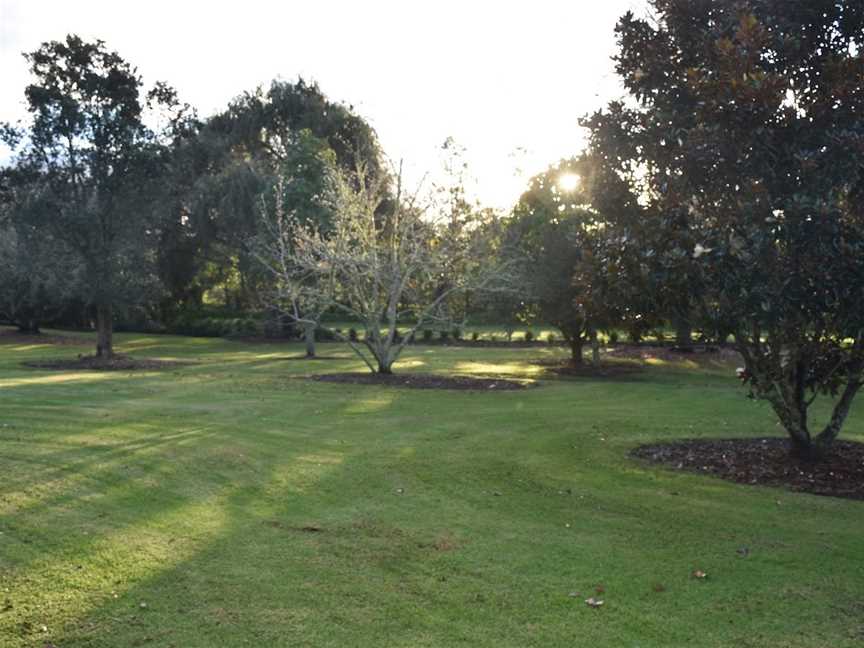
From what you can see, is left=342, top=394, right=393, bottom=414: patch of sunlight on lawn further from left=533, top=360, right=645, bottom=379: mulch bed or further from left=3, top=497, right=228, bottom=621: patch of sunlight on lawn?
left=533, top=360, right=645, bottom=379: mulch bed

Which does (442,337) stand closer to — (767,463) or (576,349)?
(576,349)

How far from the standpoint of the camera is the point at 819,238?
25.1 feet

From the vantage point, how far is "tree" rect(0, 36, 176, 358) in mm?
27250

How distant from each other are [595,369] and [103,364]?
59.3ft

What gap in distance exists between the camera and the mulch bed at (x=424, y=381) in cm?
2150

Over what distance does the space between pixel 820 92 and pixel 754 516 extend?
16.6 ft


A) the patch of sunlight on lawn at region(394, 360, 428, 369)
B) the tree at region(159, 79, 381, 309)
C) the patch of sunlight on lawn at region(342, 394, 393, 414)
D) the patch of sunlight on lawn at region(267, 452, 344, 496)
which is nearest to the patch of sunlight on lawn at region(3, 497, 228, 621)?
the patch of sunlight on lawn at region(267, 452, 344, 496)

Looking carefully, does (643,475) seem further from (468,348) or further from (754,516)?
(468,348)

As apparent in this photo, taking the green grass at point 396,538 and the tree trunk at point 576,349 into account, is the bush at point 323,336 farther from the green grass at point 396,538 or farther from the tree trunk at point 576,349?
the green grass at point 396,538

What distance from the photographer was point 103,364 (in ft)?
89.8

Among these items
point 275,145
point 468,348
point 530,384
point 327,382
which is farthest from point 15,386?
point 275,145

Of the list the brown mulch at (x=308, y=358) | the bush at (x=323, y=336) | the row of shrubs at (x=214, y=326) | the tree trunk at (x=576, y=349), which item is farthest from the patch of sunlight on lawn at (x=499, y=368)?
the row of shrubs at (x=214, y=326)

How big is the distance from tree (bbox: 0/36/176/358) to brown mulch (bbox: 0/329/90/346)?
14.7 m

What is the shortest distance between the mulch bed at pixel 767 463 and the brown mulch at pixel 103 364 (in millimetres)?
19713
